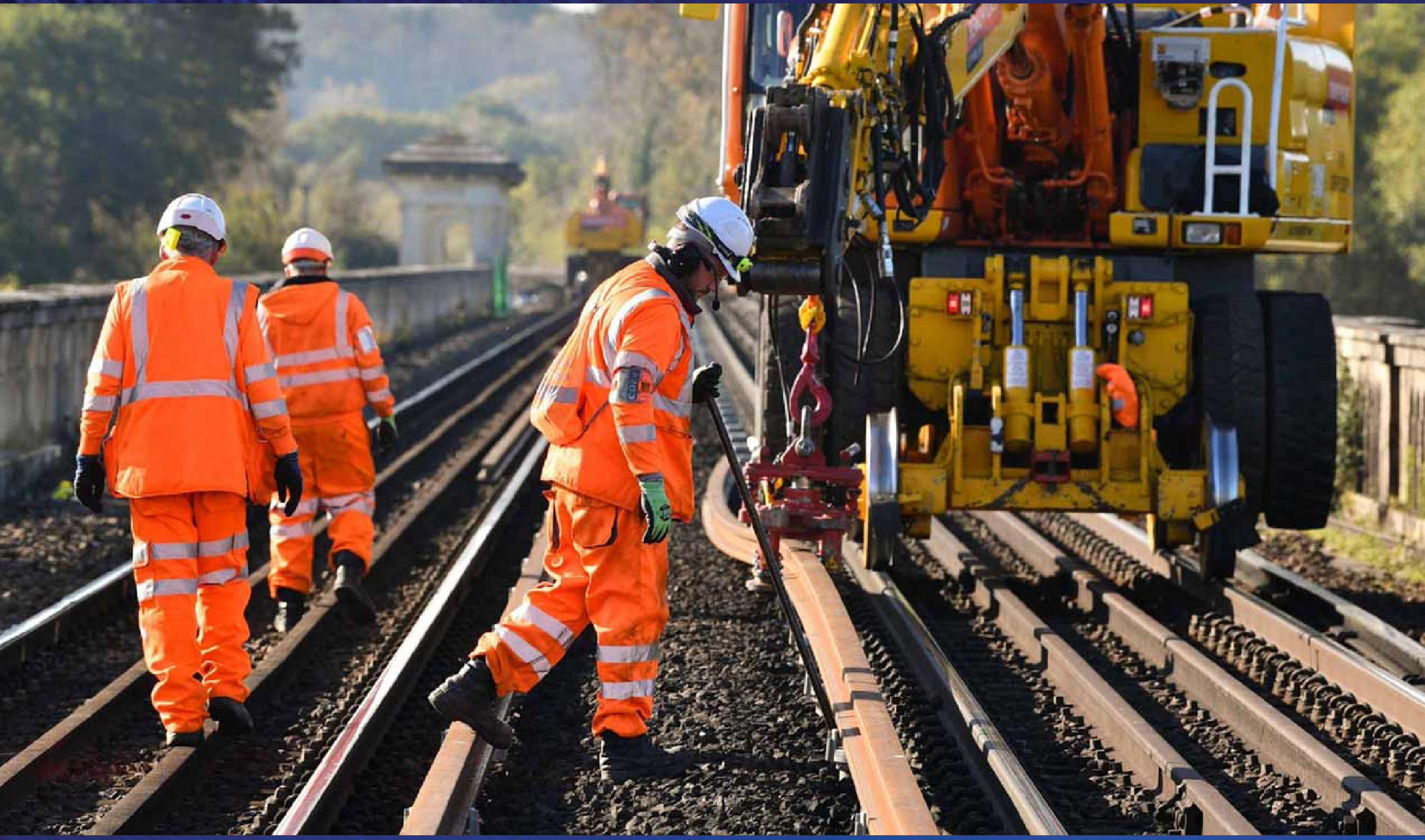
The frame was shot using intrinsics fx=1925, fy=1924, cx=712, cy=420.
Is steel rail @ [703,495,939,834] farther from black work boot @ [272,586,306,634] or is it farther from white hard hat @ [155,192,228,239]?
white hard hat @ [155,192,228,239]

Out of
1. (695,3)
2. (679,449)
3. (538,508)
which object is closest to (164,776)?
(679,449)

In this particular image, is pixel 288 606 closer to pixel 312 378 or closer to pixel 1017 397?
pixel 312 378

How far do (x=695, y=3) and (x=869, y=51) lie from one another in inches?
102

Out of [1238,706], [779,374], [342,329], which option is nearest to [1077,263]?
[779,374]

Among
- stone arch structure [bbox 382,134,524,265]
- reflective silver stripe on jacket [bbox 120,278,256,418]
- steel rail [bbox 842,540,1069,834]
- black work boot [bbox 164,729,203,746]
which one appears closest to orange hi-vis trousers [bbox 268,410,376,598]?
reflective silver stripe on jacket [bbox 120,278,256,418]

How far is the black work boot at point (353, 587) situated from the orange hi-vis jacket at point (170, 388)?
1776mm

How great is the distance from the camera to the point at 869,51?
7.86m

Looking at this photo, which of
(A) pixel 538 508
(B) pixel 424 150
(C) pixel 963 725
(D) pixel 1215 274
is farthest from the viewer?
(B) pixel 424 150

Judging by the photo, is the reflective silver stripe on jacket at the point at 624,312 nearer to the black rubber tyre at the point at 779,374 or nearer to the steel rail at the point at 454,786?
the steel rail at the point at 454,786

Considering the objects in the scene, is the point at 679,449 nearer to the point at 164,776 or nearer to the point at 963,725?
the point at 963,725

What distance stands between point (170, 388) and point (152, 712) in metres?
1.30

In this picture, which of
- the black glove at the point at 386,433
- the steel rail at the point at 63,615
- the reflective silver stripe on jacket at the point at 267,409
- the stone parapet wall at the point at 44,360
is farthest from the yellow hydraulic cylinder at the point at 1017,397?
the stone parapet wall at the point at 44,360

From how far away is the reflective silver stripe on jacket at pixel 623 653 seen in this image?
6121mm

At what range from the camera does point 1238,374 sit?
9172 mm
